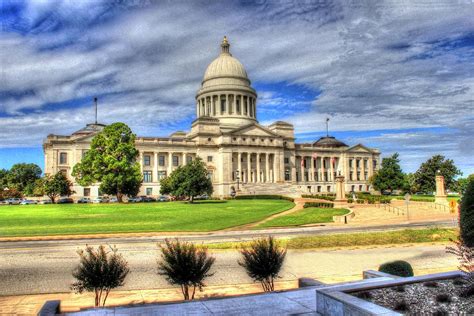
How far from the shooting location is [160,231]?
29891 mm

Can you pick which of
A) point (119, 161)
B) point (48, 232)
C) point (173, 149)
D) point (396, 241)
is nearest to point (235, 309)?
point (396, 241)

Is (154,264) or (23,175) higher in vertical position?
(23,175)

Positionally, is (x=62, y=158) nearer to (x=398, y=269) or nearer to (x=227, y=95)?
(x=227, y=95)

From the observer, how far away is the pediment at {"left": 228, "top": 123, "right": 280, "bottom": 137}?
316 feet

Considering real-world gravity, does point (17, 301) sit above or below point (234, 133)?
below

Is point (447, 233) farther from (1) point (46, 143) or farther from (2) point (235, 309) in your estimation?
(1) point (46, 143)

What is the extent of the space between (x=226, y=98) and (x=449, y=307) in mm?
104493

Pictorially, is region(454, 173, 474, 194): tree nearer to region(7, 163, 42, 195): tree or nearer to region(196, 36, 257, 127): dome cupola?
region(196, 36, 257, 127): dome cupola

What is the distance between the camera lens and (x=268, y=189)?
285 feet

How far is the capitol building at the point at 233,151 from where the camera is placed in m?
87.0

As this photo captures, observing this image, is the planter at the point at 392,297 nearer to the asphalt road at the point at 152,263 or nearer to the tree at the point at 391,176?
the asphalt road at the point at 152,263

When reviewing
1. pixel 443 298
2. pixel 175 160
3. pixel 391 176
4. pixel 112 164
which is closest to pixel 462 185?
pixel 391 176

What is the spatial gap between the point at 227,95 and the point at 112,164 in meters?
54.0

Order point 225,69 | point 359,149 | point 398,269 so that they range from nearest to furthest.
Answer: point 398,269
point 225,69
point 359,149
